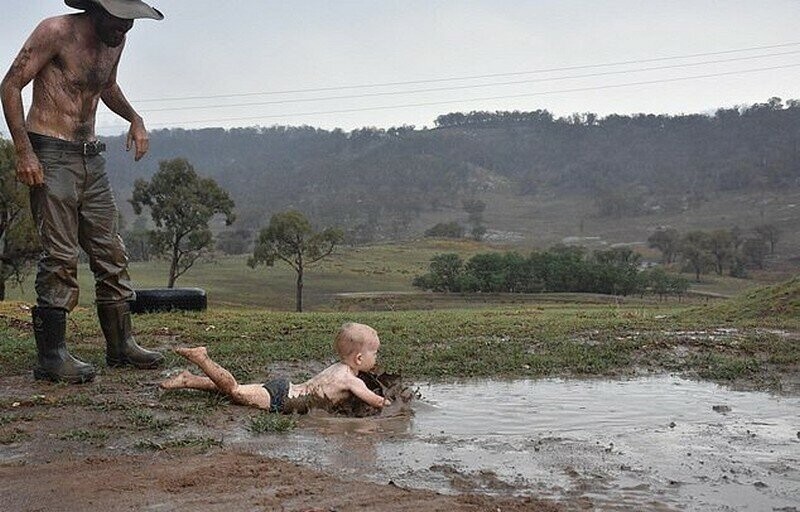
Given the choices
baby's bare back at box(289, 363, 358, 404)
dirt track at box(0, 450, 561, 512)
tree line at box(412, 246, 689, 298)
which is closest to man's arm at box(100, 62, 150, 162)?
baby's bare back at box(289, 363, 358, 404)

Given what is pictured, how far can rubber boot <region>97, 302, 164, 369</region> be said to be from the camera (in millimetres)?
6875

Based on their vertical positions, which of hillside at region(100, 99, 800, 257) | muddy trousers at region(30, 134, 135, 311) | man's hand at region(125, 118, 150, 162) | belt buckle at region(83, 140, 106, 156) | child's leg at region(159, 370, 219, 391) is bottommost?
child's leg at region(159, 370, 219, 391)

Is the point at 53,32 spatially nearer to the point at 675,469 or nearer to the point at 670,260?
the point at 675,469

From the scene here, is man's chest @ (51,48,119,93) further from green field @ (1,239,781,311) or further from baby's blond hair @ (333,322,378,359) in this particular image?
green field @ (1,239,781,311)

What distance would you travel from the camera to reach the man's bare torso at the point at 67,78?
6402 millimetres

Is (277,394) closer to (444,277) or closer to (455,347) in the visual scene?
(455,347)

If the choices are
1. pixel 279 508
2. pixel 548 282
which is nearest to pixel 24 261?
pixel 279 508

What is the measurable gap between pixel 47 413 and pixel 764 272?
98.4 meters

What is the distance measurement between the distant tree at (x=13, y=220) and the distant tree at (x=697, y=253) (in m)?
69.5

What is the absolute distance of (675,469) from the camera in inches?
163

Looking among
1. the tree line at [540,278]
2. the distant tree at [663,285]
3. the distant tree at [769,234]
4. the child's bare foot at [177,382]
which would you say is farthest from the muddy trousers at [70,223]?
the distant tree at [769,234]

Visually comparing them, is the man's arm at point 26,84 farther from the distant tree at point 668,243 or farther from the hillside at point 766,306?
the distant tree at point 668,243

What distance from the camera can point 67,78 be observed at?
21.2 feet

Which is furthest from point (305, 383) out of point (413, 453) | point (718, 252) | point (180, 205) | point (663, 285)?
point (718, 252)
